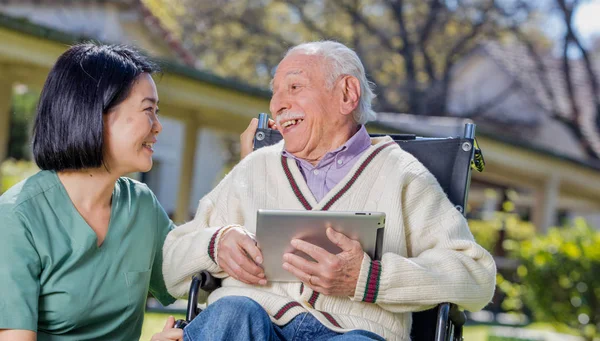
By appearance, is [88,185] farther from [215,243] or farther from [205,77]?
[205,77]

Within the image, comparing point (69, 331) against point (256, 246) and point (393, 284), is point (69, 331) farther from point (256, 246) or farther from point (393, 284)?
point (393, 284)

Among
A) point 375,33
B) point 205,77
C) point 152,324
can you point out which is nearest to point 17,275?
point 152,324

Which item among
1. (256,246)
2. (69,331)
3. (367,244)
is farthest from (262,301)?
Answer: (69,331)

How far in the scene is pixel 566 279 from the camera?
884 cm

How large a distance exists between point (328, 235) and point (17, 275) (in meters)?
0.97

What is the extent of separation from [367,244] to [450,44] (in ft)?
68.8

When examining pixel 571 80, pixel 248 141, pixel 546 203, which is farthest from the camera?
pixel 571 80

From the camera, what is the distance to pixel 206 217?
3.41 metres

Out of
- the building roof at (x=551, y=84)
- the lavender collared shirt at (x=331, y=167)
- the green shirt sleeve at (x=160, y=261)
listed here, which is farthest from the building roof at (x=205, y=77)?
the building roof at (x=551, y=84)

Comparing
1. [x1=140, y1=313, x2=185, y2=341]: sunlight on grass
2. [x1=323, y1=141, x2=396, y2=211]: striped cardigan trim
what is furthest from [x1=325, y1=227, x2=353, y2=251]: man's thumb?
[x1=140, y1=313, x2=185, y2=341]: sunlight on grass

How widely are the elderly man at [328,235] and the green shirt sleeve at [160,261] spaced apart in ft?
0.35

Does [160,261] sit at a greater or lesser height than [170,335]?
greater

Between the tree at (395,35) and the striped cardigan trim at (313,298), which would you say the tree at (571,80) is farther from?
the striped cardigan trim at (313,298)

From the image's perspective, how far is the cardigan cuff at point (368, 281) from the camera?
2.88m
